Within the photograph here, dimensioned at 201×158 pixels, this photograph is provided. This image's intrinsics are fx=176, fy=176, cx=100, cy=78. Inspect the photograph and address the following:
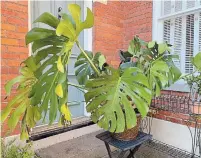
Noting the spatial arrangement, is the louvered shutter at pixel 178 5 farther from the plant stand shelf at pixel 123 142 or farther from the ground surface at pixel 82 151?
the ground surface at pixel 82 151

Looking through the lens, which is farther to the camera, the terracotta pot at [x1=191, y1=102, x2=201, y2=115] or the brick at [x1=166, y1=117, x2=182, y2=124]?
the brick at [x1=166, y1=117, x2=182, y2=124]

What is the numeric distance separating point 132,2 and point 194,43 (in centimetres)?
140

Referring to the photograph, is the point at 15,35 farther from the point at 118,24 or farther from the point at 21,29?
the point at 118,24

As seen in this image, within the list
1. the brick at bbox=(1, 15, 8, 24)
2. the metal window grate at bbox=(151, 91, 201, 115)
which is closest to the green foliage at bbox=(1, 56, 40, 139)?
the brick at bbox=(1, 15, 8, 24)

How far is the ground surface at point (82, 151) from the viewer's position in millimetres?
2197

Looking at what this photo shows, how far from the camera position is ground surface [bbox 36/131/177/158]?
220 centimetres

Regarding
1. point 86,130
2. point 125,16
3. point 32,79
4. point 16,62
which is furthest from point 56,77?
point 125,16

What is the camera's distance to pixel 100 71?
5.87 ft

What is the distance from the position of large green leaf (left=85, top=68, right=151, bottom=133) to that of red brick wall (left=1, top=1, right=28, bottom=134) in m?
1.13

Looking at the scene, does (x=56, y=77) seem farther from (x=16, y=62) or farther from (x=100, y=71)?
(x=16, y=62)

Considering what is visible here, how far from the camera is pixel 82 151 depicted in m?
2.30

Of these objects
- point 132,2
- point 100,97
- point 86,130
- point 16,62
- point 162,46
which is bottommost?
point 86,130

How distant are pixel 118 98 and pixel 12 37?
1.53m

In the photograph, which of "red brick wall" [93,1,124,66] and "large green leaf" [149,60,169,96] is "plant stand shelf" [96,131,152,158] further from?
"red brick wall" [93,1,124,66]
